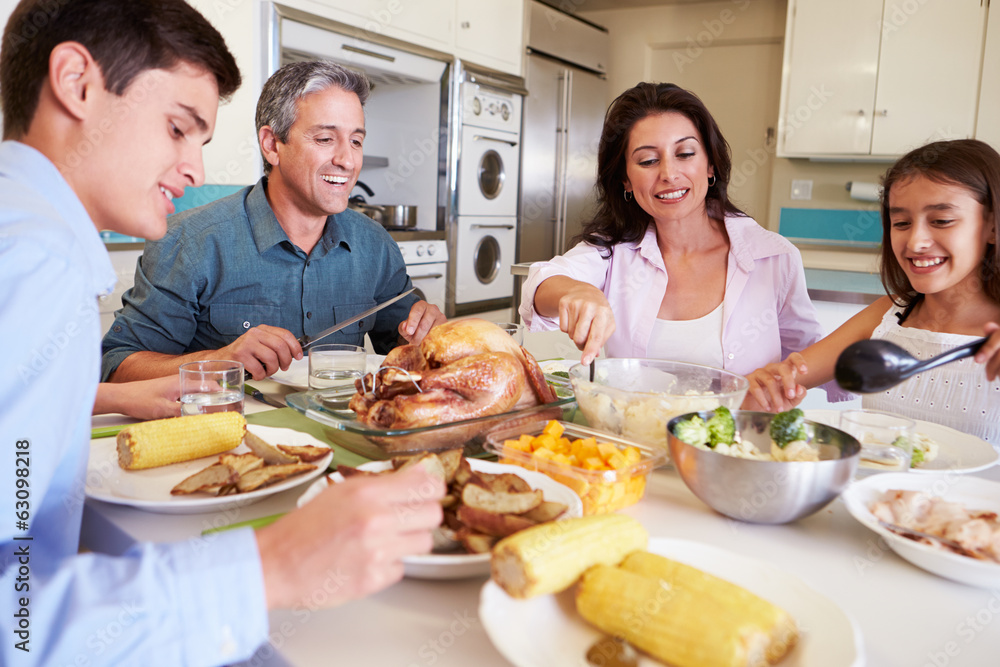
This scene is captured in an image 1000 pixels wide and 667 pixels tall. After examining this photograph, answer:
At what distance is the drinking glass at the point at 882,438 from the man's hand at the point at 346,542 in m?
0.66

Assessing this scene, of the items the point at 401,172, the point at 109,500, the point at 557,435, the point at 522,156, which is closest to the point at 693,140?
the point at 557,435

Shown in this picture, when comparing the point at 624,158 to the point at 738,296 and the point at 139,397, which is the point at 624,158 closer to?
the point at 738,296

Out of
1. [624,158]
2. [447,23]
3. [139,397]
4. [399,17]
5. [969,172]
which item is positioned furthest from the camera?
[447,23]

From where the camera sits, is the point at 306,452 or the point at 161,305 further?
the point at 161,305

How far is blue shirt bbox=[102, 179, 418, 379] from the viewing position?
183cm

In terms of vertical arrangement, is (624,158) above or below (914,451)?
above

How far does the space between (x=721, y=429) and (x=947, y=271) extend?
0.93 metres

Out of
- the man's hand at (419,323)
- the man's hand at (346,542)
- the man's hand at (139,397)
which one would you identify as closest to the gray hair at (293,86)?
the man's hand at (419,323)

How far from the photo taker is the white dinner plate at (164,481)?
33.8 inches

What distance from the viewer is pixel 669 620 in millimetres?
585

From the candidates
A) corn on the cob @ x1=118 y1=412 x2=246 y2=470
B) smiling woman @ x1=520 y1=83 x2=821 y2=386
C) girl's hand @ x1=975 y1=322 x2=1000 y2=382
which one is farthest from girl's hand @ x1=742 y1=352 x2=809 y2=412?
corn on the cob @ x1=118 y1=412 x2=246 y2=470

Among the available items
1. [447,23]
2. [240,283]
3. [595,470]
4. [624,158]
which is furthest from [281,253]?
[447,23]

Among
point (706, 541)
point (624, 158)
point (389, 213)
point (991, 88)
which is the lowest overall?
point (706, 541)

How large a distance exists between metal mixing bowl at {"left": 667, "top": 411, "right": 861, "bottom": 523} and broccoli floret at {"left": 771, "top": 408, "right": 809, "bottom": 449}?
0.03 m
